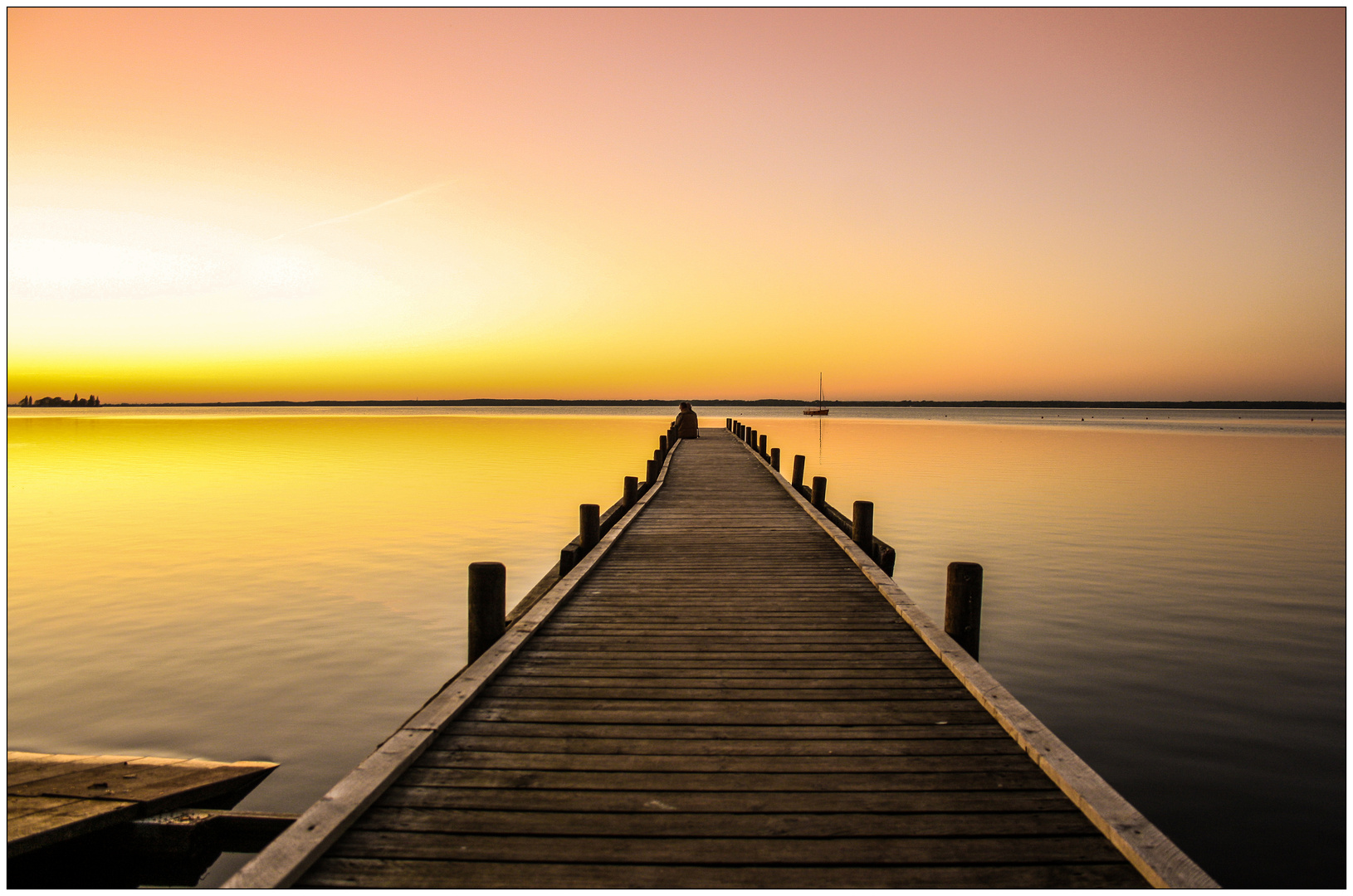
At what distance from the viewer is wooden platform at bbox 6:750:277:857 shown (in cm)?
443

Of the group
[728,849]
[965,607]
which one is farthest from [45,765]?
[965,607]

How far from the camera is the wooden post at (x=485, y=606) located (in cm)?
600

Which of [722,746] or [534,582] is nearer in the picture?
[722,746]

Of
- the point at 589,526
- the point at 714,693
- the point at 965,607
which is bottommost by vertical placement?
the point at 714,693

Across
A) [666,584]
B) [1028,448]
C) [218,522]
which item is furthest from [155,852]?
[1028,448]

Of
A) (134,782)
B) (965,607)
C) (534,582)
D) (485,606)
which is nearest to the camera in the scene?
(134,782)

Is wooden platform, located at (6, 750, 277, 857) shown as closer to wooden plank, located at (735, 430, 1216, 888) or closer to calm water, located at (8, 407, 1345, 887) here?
calm water, located at (8, 407, 1345, 887)

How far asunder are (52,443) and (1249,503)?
61425 millimetres

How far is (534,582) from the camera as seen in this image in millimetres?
14008

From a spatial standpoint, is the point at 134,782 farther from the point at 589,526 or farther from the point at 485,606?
the point at 589,526

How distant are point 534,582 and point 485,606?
26.8 feet

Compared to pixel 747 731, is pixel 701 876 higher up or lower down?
lower down

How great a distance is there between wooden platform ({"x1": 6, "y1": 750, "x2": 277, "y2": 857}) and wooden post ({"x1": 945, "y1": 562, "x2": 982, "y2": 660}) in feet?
18.4

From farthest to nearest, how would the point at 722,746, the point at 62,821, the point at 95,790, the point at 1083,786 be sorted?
the point at 95,790
the point at 62,821
the point at 722,746
the point at 1083,786
